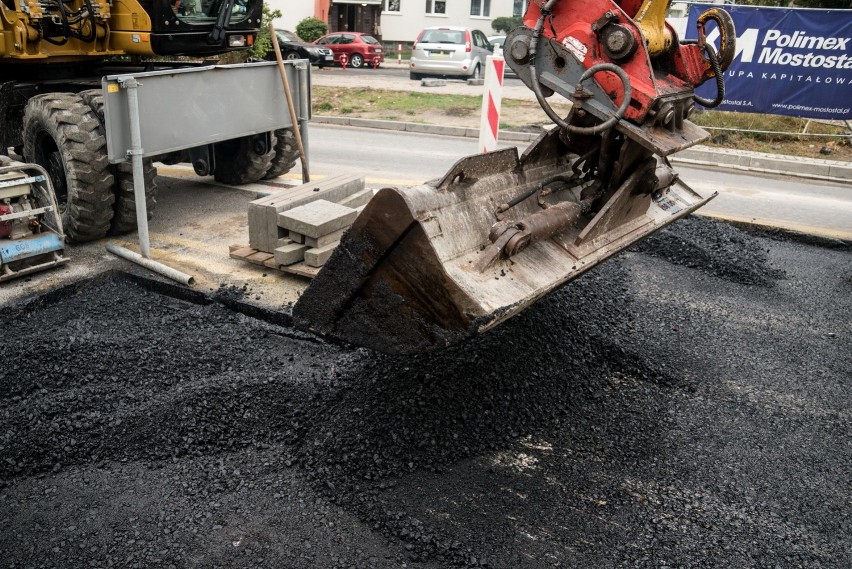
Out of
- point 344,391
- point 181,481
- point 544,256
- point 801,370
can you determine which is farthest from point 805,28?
point 181,481

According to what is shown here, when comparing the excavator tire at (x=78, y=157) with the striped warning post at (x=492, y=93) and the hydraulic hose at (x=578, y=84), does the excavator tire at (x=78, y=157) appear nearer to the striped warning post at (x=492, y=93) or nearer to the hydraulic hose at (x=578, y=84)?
the striped warning post at (x=492, y=93)

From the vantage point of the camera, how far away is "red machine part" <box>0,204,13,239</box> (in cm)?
606

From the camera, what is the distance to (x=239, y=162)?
9203 mm

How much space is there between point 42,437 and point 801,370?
486cm

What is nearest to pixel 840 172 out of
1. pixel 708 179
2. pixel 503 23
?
pixel 708 179

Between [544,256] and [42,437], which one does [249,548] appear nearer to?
[42,437]

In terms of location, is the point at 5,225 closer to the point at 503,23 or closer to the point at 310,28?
the point at 310,28

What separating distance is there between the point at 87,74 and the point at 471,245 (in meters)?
6.45

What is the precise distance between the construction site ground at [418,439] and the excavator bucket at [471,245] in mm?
678

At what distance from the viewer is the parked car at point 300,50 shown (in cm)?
2572

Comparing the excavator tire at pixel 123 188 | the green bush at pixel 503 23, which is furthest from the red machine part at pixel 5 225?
the green bush at pixel 503 23

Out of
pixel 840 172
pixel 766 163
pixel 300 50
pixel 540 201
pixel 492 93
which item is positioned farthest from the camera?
pixel 300 50

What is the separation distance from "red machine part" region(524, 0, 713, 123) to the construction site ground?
1.59 m

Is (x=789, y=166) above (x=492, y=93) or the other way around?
the other way around
